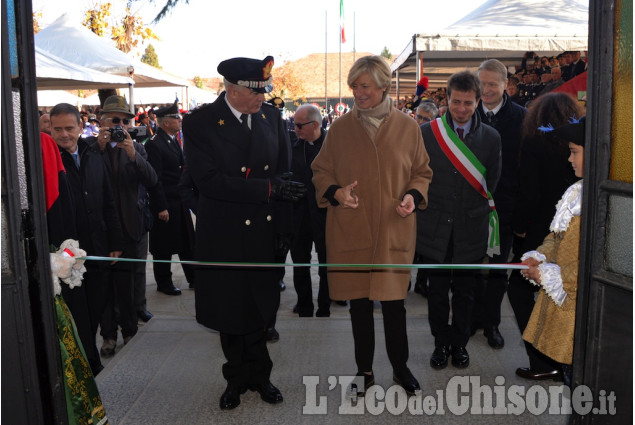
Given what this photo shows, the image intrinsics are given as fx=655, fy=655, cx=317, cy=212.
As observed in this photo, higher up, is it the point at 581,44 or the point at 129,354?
the point at 581,44

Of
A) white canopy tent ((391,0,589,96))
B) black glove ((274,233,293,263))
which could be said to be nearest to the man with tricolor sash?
black glove ((274,233,293,263))

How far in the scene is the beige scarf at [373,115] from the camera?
143 inches

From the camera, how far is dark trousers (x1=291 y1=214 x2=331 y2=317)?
5.64 metres

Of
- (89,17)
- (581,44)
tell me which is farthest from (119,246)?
(89,17)

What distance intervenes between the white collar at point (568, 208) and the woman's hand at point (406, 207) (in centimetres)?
82

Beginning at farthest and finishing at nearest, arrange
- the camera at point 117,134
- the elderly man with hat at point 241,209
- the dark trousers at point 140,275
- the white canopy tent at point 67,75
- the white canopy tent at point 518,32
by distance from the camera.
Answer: the white canopy tent at point 67,75, the white canopy tent at point 518,32, the dark trousers at point 140,275, the camera at point 117,134, the elderly man with hat at point 241,209

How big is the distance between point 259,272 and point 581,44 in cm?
623

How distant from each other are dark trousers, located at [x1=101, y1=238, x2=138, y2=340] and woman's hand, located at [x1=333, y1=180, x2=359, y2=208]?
2138 millimetres

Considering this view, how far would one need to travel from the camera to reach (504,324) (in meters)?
5.17

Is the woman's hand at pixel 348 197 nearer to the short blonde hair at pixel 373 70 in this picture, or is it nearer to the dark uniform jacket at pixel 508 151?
the short blonde hair at pixel 373 70

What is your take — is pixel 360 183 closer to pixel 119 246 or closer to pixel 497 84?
pixel 497 84

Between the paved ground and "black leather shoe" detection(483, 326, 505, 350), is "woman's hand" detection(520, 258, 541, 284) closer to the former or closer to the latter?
the paved ground

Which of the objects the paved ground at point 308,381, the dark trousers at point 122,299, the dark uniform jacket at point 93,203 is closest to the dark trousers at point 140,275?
the dark trousers at point 122,299

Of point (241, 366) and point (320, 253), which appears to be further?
point (320, 253)
